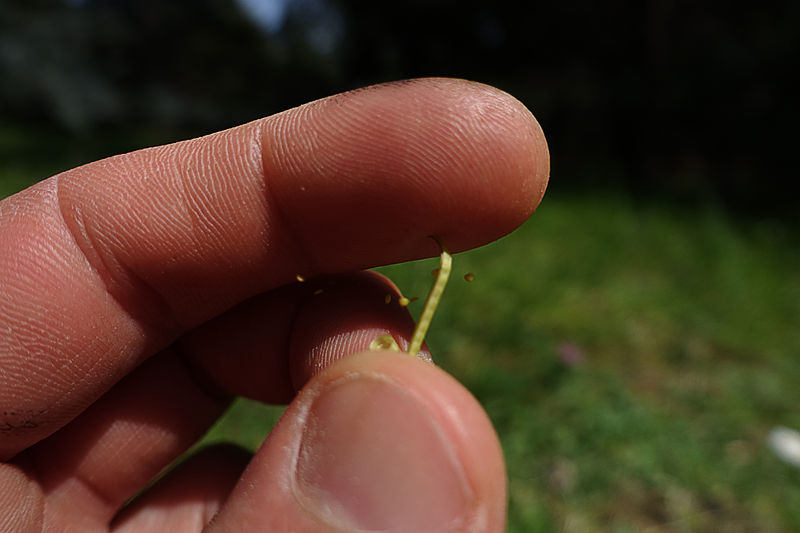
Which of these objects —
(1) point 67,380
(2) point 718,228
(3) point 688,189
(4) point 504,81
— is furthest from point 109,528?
(4) point 504,81

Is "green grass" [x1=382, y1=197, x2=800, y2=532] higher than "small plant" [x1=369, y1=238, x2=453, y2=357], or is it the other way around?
"small plant" [x1=369, y1=238, x2=453, y2=357]

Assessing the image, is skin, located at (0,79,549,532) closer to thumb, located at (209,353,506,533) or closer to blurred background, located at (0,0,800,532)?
thumb, located at (209,353,506,533)

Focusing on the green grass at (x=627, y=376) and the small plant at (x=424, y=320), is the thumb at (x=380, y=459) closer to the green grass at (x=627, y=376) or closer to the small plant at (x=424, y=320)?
the small plant at (x=424, y=320)

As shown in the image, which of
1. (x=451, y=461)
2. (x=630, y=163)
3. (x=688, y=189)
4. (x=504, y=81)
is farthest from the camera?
(x=504, y=81)

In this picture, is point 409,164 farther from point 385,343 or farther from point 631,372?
point 631,372

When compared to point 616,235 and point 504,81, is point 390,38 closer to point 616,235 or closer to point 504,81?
point 504,81

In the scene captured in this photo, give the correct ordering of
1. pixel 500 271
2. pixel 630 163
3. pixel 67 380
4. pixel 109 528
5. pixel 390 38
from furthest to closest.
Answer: pixel 390 38, pixel 630 163, pixel 500 271, pixel 109 528, pixel 67 380

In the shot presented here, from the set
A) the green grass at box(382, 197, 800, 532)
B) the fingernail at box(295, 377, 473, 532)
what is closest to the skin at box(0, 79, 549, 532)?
the fingernail at box(295, 377, 473, 532)
